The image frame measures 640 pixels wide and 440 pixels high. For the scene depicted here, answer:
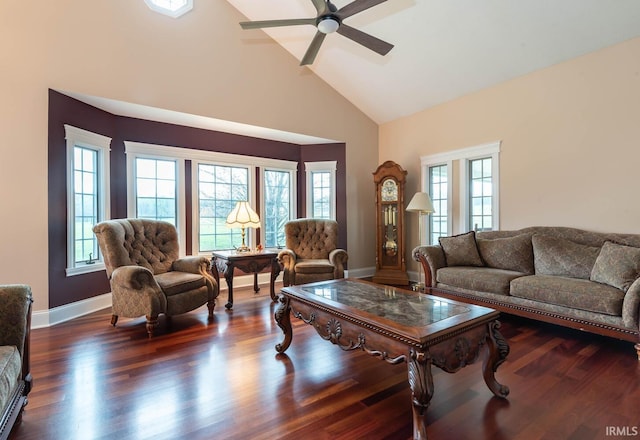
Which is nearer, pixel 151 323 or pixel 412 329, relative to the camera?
pixel 412 329

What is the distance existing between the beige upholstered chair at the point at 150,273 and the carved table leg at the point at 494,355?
2802 millimetres

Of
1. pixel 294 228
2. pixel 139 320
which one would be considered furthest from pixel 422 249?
pixel 139 320

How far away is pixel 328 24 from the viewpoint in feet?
8.73

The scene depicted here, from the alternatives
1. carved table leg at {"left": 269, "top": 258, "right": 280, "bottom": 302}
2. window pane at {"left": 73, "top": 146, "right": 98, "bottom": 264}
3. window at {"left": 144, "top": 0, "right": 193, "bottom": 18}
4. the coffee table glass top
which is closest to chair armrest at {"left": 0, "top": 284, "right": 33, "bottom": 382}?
the coffee table glass top

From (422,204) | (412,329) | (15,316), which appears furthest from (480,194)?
(15,316)

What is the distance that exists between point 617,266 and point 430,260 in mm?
1755

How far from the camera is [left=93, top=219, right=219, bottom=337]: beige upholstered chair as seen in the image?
3.12 m

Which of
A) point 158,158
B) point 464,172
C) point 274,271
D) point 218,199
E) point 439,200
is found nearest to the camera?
point 274,271

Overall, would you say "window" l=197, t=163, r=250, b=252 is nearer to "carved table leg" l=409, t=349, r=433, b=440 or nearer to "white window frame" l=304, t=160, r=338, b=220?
"white window frame" l=304, t=160, r=338, b=220

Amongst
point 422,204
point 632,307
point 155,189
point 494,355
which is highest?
point 155,189

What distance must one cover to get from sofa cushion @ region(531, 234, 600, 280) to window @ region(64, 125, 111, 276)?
5287mm

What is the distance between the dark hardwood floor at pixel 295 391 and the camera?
1.74 m

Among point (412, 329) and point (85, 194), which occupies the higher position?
point (85, 194)

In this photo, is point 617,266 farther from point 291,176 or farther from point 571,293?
point 291,176
